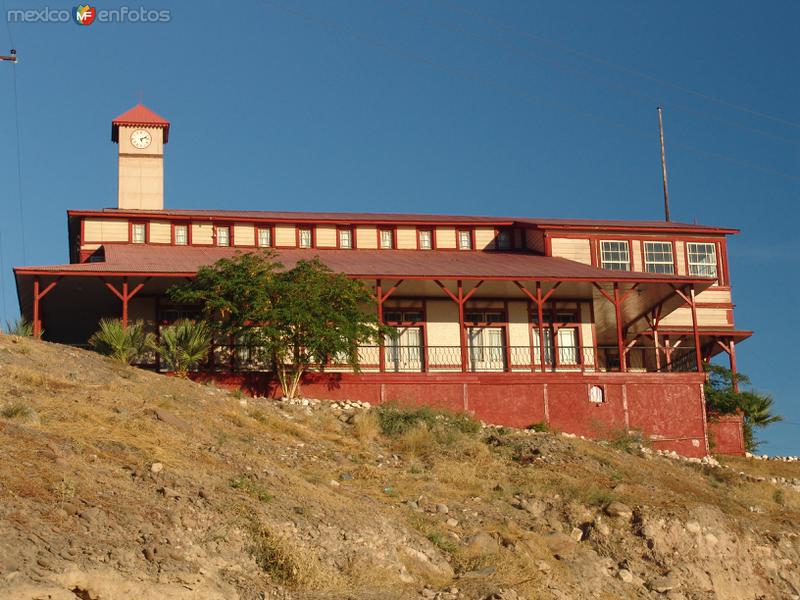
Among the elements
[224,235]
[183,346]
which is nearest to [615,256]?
[224,235]

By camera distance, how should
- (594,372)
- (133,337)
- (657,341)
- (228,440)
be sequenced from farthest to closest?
(657,341), (594,372), (133,337), (228,440)

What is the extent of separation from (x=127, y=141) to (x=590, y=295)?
18705 mm

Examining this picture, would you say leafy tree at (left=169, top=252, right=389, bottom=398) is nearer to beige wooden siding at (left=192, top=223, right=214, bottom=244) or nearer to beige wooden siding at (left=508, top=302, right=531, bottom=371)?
beige wooden siding at (left=508, top=302, right=531, bottom=371)

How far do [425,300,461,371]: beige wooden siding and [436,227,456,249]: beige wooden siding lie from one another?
519cm

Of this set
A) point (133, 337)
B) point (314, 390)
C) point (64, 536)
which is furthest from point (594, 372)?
point (64, 536)

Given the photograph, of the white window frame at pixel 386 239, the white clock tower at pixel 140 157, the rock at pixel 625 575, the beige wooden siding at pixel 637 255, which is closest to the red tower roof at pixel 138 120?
the white clock tower at pixel 140 157

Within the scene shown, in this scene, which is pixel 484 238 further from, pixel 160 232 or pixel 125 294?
pixel 125 294

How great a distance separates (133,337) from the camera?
111 ft

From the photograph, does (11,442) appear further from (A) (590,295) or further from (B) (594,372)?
(A) (590,295)

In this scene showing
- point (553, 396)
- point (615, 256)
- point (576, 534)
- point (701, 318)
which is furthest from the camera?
point (701, 318)

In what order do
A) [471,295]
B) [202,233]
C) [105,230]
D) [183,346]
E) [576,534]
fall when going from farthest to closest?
[202,233]
[105,230]
[471,295]
[183,346]
[576,534]

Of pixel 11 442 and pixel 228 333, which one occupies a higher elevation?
pixel 228 333

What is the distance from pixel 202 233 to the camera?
42.8 meters

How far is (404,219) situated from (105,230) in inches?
434
